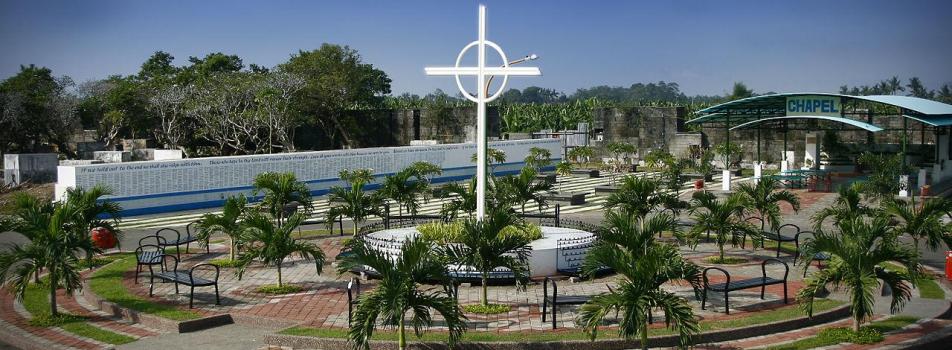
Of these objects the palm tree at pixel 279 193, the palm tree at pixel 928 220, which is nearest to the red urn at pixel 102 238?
the palm tree at pixel 279 193

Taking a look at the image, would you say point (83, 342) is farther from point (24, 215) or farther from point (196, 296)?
point (24, 215)

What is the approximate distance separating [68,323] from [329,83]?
3316 centimetres

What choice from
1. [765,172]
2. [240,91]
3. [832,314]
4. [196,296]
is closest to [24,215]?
[196,296]

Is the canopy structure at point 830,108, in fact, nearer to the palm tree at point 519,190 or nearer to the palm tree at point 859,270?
the palm tree at point 519,190

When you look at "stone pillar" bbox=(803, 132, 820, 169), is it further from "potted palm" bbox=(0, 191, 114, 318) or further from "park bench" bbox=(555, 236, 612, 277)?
"potted palm" bbox=(0, 191, 114, 318)

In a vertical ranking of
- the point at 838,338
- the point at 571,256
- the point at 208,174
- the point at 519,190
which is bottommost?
the point at 838,338

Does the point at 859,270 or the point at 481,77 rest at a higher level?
the point at 481,77

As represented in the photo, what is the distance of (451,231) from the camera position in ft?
50.0

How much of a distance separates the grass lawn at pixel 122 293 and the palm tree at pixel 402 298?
137 inches

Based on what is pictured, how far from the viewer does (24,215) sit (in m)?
13.3

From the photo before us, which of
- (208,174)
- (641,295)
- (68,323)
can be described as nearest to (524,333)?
(641,295)

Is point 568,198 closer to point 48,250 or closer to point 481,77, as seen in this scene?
point 481,77

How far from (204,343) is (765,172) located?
97.7 feet

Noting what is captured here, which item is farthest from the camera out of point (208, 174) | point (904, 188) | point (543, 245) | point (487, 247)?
point (208, 174)
